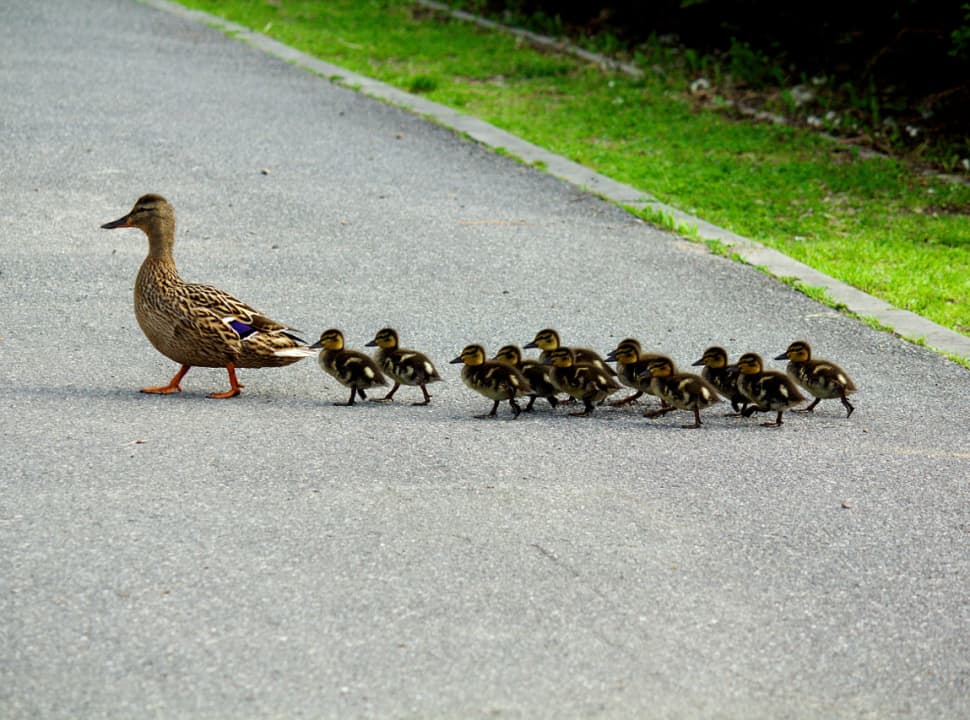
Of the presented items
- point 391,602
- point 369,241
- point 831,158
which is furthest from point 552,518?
point 831,158

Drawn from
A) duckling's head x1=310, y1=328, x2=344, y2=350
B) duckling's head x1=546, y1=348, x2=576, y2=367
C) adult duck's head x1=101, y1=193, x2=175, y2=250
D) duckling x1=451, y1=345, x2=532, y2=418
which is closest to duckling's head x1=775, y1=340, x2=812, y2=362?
duckling's head x1=546, y1=348, x2=576, y2=367

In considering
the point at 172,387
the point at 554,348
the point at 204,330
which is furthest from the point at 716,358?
the point at 172,387

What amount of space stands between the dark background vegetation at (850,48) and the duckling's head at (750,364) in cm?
596

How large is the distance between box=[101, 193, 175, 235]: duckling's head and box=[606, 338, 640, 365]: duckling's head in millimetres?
2365

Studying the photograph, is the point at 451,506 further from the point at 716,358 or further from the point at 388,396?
the point at 716,358

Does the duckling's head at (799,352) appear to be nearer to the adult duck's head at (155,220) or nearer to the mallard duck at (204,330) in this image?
the mallard duck at (204,330)

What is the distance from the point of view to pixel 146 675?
4.31m

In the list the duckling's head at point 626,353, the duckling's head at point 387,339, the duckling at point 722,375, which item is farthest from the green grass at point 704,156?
the duckling's head at point 387,339

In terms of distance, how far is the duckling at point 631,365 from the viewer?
7.13 m

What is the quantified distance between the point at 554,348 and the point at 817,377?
132 cm

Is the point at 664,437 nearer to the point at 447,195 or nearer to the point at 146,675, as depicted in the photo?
the point at 146,675

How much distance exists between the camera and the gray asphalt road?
174 inches

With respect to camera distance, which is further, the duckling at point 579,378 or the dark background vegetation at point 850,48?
the dark background vegetation at point 850,48

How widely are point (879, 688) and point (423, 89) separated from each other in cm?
1157
